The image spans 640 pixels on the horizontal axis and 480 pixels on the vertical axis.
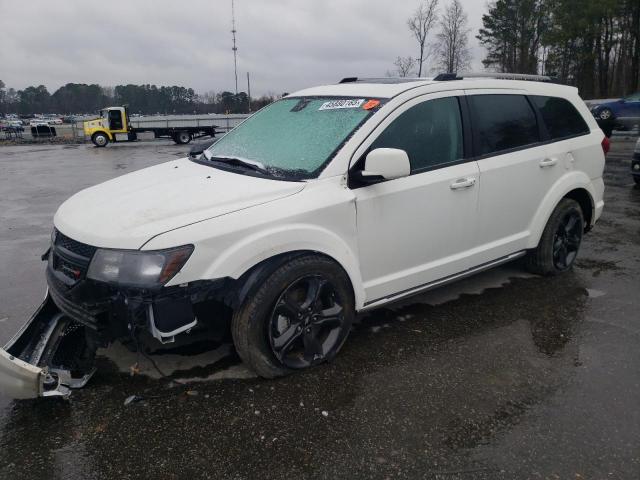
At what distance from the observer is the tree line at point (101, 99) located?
8169 cm

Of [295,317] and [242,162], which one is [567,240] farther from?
[242,162]

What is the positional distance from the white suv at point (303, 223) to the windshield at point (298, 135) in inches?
0.6

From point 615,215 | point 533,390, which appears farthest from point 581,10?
point 533,390

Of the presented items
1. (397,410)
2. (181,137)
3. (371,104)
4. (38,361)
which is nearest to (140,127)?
(181,137)

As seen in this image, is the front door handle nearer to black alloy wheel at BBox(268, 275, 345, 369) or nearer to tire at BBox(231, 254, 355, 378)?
tire at BBox(231, 254, 355, 378)

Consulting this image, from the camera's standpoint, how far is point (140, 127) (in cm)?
3117

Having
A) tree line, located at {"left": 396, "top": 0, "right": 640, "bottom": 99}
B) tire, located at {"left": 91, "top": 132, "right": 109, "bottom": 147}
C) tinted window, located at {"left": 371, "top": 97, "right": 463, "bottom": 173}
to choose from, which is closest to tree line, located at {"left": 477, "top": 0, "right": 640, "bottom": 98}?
tree line, located at {"left": 396, "top": 0, "right": 640, "bottom": 99}

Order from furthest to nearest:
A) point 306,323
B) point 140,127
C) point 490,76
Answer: point 140,127 < point 490,76 < point 306,323

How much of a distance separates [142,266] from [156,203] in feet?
1.71

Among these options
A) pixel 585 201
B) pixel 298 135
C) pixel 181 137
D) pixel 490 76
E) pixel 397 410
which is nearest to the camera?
pixel 397 410

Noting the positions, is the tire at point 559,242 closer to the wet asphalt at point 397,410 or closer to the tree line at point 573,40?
the wet asphalt at point 397,410

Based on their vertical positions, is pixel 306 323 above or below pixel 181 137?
below

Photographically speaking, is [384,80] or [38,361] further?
[384,80]

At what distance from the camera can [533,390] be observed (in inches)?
120
